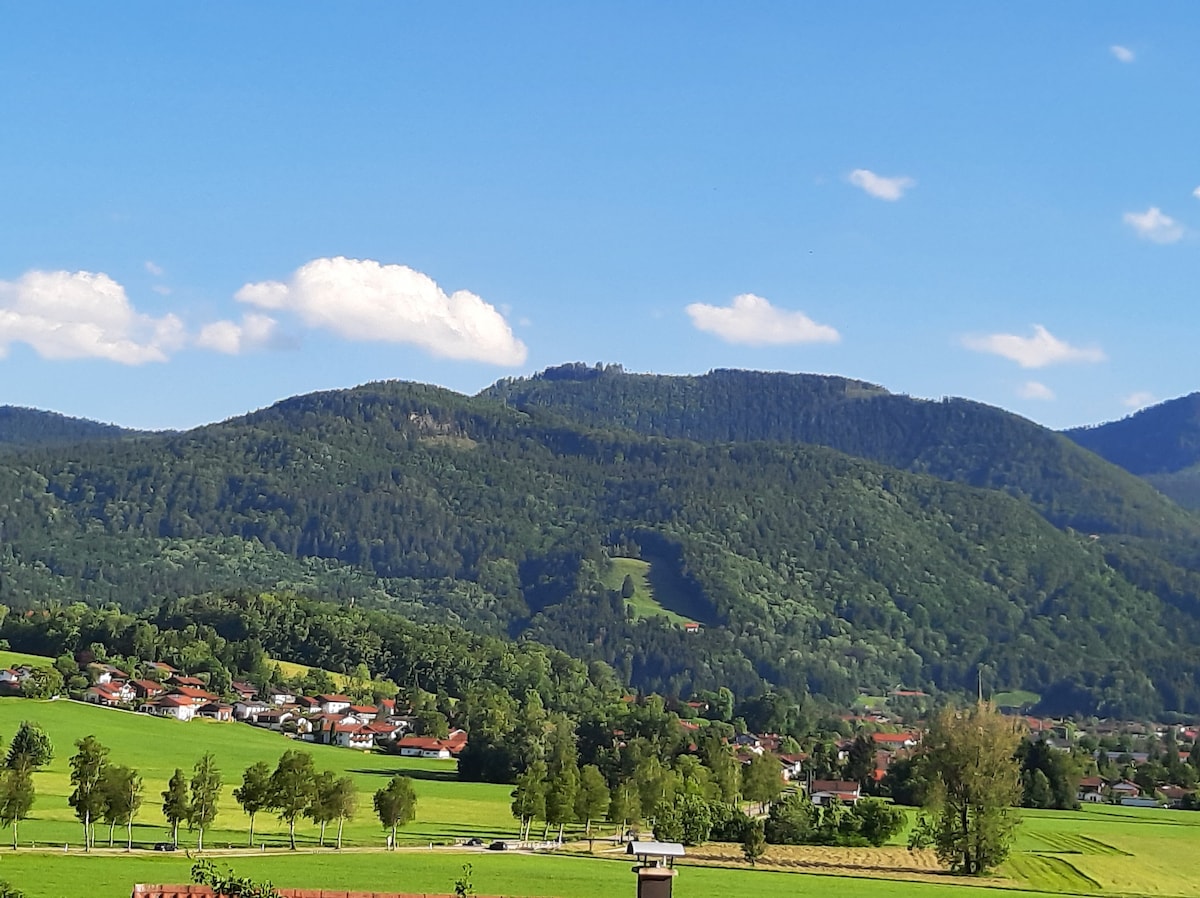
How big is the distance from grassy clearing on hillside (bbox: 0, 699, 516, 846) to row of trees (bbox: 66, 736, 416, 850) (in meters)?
1.86

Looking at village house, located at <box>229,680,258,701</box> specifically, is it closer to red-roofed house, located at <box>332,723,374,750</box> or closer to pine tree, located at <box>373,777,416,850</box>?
red-roofed house, located at <box>332,723,374,750</box>

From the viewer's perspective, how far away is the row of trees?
231 ft

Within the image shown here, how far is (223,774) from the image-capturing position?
117 metres

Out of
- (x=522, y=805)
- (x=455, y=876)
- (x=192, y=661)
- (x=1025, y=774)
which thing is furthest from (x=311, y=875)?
(x=192, y=661)

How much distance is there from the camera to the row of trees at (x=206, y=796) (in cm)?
7044

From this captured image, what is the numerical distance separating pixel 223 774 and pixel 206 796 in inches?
1836

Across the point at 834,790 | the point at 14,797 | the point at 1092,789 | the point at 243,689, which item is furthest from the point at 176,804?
the point at 243,689

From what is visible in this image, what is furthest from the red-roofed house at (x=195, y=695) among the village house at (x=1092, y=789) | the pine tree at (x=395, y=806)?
the pine tree at (x=395, y=806)

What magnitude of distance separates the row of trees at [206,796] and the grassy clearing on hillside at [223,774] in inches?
73.1

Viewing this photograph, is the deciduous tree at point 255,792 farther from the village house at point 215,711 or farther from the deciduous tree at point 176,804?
the village house at point 215,711

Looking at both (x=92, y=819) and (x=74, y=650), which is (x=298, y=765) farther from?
(x=74, y=650)

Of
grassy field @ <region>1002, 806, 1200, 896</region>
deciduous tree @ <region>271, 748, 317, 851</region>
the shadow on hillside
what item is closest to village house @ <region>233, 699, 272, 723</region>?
the shadow on hillside

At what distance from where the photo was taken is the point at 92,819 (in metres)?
71.0

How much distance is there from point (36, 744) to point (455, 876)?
58017 mm
